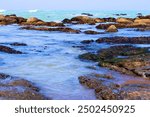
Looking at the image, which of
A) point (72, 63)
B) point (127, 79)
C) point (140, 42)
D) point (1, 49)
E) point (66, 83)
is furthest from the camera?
point (140, 42)

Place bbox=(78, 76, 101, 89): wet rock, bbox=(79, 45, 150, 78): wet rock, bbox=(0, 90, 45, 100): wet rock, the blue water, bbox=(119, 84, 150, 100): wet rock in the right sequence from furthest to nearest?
bbox=(79, 45, 150, 78): wet rock
bbox=(78, 76, 101, 89): wet rock
the blue water
bbox=(119, 84, 150, 100): wet rock
bbox=(0, 90, 45, 100): wet rock

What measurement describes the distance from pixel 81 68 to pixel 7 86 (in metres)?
4.75

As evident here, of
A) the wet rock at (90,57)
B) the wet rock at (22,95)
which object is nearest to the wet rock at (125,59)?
the wet rock at (90,57)

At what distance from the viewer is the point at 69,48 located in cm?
2377

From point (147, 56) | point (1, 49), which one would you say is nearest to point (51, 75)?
point (147, 56)

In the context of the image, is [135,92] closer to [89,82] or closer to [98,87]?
[98,87]

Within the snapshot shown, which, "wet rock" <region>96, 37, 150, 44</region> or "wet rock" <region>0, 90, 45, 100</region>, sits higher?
"wet rock" <region>0, 90, 45, 100</region>

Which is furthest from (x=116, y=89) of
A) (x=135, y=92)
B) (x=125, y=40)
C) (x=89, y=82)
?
(x=125, y=40)

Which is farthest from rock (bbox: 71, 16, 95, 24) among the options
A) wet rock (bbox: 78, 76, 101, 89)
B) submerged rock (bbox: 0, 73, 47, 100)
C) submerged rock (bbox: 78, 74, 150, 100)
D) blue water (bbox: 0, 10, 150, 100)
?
submerged rock (bbox: 0, 73, 47, 100)

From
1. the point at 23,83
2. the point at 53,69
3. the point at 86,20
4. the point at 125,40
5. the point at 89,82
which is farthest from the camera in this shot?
the point at 86,20

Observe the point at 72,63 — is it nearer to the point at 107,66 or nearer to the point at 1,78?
the point at 107,66

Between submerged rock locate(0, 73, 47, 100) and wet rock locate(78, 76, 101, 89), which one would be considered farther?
wet rock locate(78, 76, 101, 89)

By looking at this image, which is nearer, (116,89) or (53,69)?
(116,89)

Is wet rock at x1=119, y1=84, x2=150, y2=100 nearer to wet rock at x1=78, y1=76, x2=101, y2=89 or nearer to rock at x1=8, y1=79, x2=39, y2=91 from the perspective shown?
wet rock at x1=78, y1=76, x2=101, y2=89
